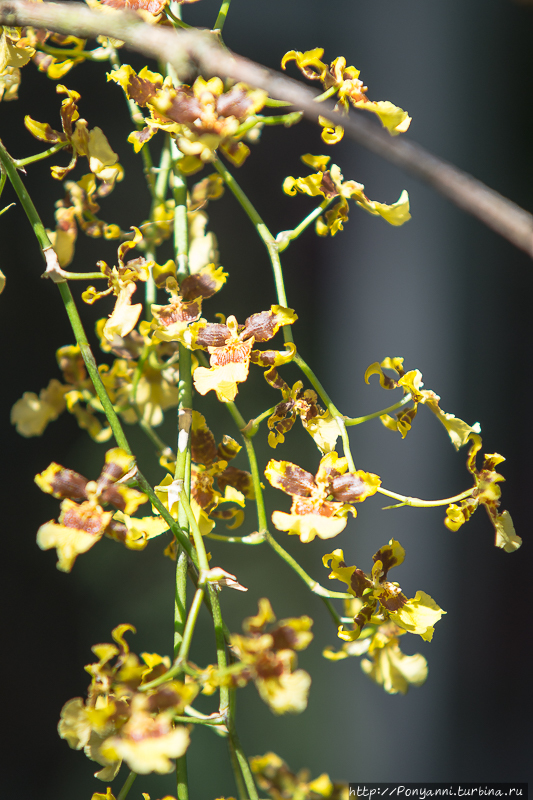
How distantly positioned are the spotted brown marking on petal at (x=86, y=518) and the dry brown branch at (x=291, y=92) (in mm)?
168

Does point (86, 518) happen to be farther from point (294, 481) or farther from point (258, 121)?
point (258, 121)

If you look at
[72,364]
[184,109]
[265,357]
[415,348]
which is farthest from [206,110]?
[415,348]

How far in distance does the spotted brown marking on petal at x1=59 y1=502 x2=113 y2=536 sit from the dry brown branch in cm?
17

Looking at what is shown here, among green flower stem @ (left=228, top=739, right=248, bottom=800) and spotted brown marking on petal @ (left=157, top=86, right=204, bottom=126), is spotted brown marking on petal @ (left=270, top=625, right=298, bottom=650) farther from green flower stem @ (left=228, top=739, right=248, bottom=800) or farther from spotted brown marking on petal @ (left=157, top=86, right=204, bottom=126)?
spotted brown marking on petal @ (left=157, top=86, right=204, bottom=126)

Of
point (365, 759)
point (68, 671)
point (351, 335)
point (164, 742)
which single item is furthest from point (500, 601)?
point (164, 742)

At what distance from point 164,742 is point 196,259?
0.94ft

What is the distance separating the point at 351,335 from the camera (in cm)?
99

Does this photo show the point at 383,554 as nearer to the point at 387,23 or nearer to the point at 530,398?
the point at 530,398

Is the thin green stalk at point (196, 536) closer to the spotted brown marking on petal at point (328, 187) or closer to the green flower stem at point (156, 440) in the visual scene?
the green flower stem at point (156, 440)

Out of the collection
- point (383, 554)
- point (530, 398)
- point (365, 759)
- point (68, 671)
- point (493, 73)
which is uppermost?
point (493, 73)

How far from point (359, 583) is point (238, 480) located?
9 cm

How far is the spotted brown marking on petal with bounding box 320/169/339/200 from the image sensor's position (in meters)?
0.29

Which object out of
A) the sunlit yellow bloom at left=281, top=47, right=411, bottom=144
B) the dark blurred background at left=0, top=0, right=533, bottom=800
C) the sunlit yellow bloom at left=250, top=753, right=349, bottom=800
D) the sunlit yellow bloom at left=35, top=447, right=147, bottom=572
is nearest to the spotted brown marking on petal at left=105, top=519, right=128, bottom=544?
the sunlit yellow bloom at left=35, top=447, right=147, bottom=572

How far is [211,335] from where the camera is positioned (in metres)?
0.27
